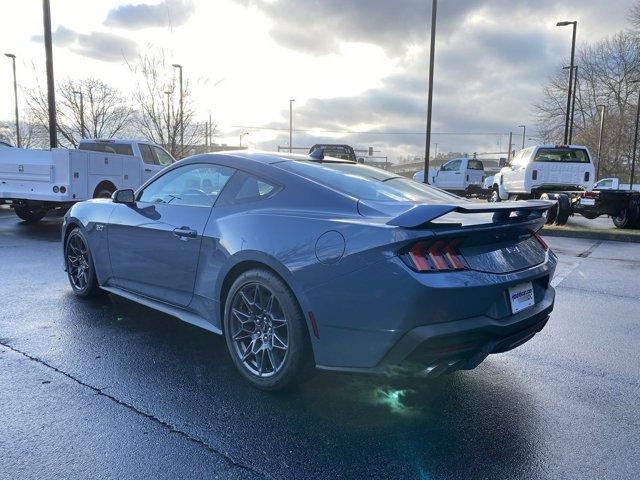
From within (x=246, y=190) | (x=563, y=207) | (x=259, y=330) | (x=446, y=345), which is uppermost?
(x=246, y=190)

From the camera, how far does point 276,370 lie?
3.10m

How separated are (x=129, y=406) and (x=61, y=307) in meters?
2.46

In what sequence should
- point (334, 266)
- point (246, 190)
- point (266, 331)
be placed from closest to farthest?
point (334, 266) < point (266, 331) < point (246, 190)

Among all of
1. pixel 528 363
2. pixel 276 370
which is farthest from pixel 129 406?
pixel 528 363

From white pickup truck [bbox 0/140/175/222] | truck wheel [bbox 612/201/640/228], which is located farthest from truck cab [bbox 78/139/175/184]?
truck wheel [bbox 612/201/640/228]

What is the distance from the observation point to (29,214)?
12.6m

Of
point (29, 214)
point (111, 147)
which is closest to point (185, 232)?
point (29, 214)

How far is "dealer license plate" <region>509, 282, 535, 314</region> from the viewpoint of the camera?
9.53 ft

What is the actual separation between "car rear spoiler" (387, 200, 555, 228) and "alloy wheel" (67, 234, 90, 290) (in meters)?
3.67

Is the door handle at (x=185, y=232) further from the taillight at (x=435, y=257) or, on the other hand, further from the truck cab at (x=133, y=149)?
the truck cab at (x=133, y=149)

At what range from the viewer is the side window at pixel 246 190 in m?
3.40

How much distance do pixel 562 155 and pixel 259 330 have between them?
1450 cm

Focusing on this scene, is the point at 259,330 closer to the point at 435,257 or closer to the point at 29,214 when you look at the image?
the point at 435,257

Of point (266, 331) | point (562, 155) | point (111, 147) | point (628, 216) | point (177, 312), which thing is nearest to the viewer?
point (266, 331)
